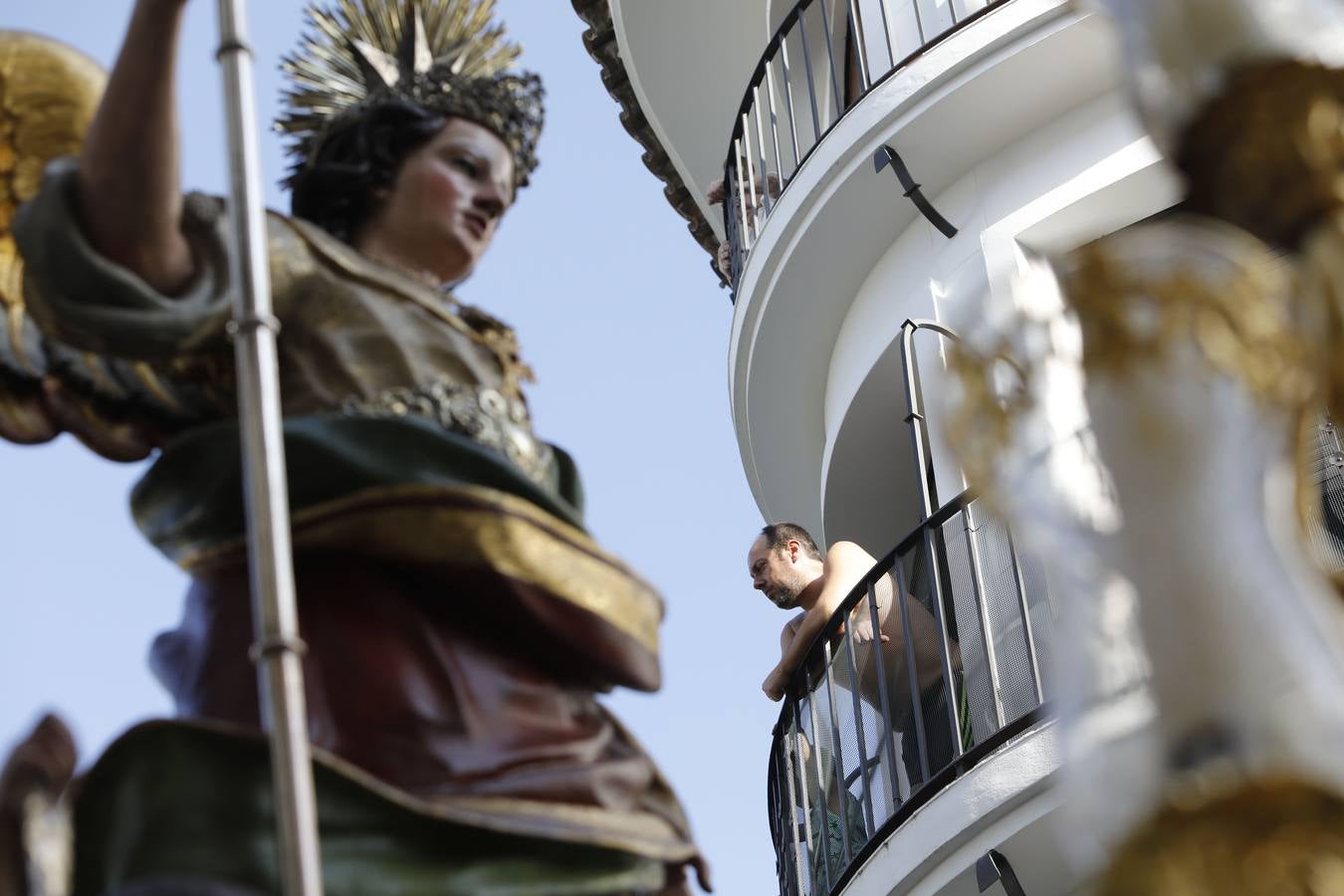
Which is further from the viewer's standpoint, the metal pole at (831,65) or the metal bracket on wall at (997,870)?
the metal pole at (831,65)

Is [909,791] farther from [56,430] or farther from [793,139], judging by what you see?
[56,430]

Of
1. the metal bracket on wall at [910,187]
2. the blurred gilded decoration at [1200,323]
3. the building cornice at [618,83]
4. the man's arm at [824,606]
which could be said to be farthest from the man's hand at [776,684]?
the blurred gilded decoration at [1200,323]

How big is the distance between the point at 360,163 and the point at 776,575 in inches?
222

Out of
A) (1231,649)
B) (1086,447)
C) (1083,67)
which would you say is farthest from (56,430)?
(1083,67)

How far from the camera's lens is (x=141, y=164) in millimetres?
3066

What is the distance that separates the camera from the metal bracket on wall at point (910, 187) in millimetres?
10289

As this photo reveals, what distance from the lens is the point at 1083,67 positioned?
1009cm

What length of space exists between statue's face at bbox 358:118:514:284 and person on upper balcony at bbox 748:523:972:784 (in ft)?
16.2

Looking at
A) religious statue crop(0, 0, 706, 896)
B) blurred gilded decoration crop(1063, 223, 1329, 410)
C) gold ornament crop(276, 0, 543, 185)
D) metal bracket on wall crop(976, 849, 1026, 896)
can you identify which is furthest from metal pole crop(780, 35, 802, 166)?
blurred gilded decoration crop(1063, 223, 1329, 410)

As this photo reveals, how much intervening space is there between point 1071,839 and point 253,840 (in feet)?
3.64

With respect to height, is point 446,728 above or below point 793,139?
below

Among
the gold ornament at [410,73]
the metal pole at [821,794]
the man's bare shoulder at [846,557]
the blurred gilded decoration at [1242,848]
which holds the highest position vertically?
the man's bare shoulder at [846,557]

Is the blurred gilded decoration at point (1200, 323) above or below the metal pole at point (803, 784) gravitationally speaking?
below

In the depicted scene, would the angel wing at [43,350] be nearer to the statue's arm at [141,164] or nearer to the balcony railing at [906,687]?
the statue's arm at [141,164]
